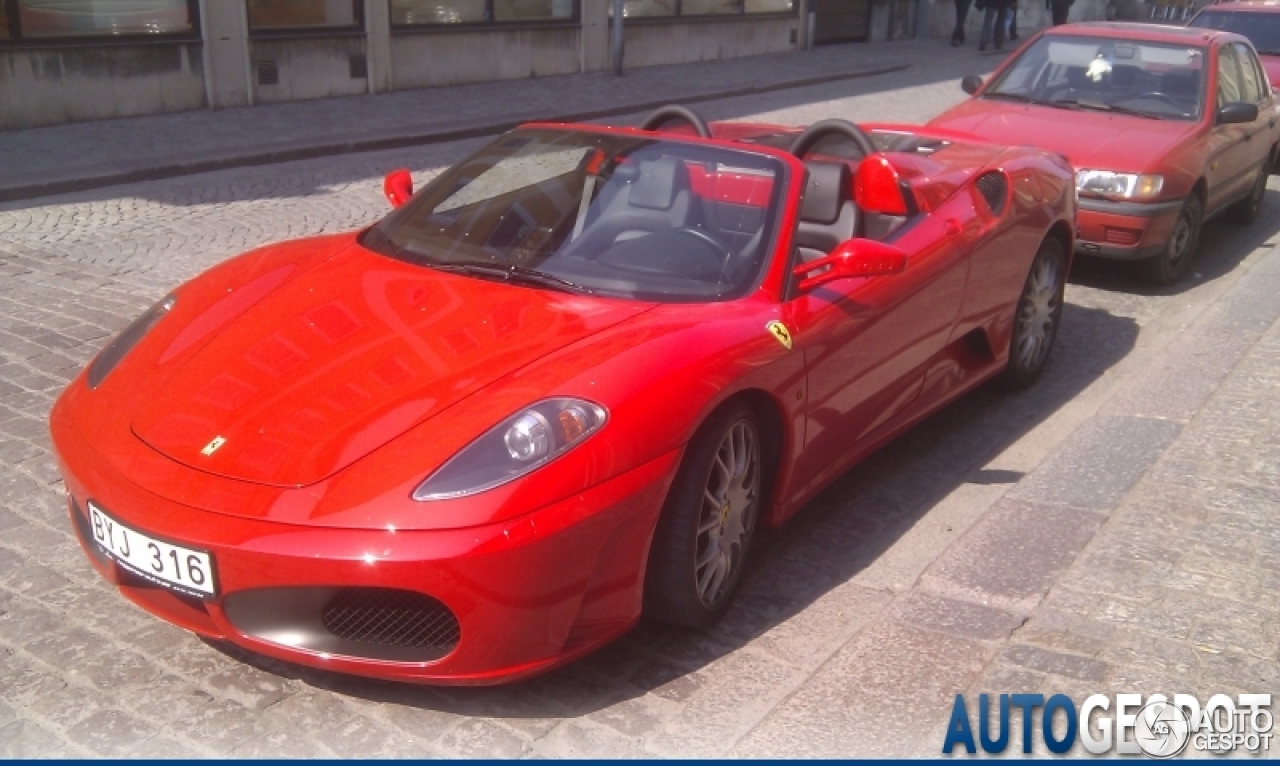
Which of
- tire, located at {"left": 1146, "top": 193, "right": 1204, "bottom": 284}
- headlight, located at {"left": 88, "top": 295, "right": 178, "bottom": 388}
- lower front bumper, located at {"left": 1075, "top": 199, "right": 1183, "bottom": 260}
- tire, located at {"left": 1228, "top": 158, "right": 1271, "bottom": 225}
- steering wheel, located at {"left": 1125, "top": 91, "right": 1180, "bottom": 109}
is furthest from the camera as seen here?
tire, located at {"left": 1228, "top": 158, "right": 1271, "bottom": 225}

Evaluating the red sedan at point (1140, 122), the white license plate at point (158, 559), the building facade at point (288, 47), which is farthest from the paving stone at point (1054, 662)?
the building facade at point (288, 47)

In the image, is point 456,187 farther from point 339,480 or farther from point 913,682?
point 913,682

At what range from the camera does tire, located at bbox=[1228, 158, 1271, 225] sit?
1025 centimetres

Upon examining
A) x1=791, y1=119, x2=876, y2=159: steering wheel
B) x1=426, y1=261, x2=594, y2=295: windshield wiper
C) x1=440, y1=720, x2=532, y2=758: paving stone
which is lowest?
x1=440, y1=720, x2=532, y2=758: paving stone

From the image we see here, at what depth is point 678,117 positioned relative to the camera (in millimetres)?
5480

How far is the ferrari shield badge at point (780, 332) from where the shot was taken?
3.98m

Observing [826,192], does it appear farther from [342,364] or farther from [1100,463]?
[342,364]

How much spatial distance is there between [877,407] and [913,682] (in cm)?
128

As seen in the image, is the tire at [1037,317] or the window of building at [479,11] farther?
the window of building at [479,11]

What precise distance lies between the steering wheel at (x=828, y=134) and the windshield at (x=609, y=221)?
76cm

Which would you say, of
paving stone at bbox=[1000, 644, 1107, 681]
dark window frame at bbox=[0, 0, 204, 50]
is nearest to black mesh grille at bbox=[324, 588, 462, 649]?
paving stone at bbox=[1000, 644, 1107, 681]

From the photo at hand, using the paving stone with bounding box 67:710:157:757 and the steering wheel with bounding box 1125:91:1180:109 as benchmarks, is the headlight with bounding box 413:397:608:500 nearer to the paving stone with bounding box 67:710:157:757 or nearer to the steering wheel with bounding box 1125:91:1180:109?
the paving stone with bounding box 67:710:157:757

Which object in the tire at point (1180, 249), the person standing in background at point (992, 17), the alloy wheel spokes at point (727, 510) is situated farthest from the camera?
the person standing in background at point (992, 17)

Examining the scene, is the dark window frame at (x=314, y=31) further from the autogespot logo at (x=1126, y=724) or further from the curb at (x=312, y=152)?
the autogespot logo at (x=1126, y=724)
